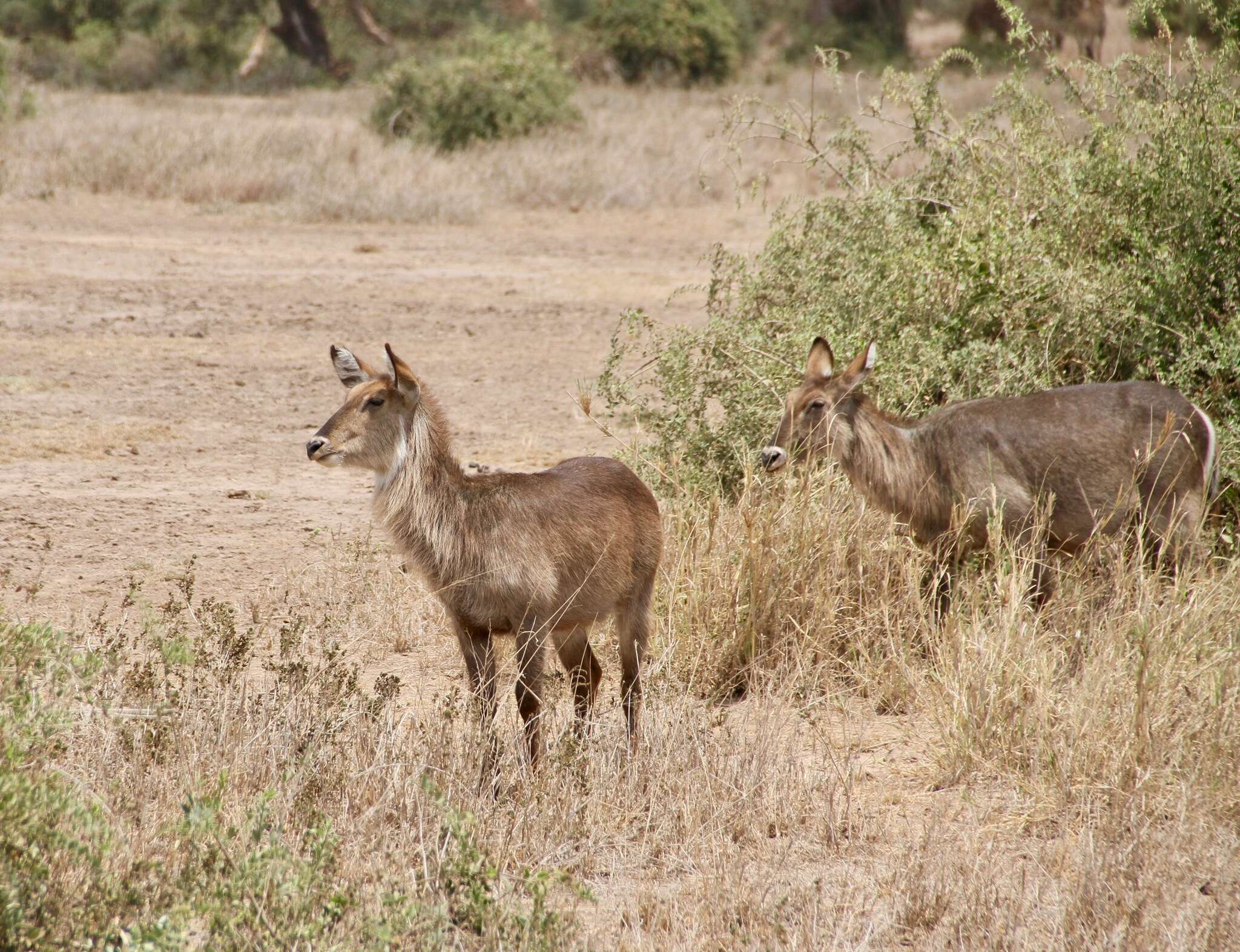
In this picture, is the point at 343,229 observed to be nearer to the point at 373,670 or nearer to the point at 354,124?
the point at 354,124

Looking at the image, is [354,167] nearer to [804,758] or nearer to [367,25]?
[804,758]

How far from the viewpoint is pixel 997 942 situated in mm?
4070

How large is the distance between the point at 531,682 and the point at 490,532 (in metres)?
0.56

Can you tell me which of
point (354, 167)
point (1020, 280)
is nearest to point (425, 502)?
point (1020, 280)

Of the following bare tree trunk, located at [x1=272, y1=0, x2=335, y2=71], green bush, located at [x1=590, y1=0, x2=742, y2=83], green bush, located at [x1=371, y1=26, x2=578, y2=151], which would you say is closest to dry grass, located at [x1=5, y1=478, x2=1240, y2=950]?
green bush, located at [x1=371, y1=26, x2=578, y2=151]

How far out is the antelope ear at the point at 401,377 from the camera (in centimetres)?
527

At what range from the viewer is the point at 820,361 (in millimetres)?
6578

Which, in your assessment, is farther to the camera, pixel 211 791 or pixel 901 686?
pixel 901 686

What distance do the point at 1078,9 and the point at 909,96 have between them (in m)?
17.6

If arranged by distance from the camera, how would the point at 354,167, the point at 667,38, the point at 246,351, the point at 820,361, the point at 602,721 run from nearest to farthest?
the point at 602,721 < the point at 820,361 < the point at 246,351 < the point at 354,167 < the point at 667,38

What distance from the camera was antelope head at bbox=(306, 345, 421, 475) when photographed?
5.30m

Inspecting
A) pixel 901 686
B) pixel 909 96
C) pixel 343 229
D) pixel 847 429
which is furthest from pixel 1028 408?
pixel 343 229

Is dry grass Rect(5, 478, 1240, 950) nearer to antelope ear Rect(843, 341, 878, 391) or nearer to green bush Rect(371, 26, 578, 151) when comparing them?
antelope ear Rect(843, 341, 878, 391)

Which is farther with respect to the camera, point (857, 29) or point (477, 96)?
point (857, 29)
